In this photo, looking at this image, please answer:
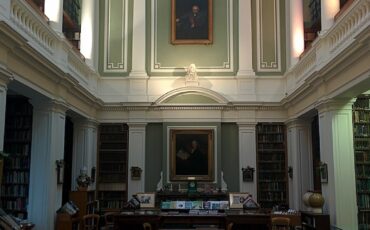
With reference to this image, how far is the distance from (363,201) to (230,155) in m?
5.00

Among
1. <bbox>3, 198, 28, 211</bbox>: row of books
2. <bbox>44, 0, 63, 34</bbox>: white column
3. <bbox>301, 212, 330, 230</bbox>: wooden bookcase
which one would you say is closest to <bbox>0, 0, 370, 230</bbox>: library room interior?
<bbox>44, 0, 63, 34</bbox>: white column

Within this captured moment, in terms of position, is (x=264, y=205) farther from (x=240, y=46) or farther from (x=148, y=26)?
(x=148, y=26)

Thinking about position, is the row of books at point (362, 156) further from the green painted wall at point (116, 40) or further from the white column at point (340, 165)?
the green painted wall at point (116, 40)

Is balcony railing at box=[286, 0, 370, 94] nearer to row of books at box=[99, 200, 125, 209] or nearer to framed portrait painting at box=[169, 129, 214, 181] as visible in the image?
framed portrait painting at box=[169, 129, 214, 181]

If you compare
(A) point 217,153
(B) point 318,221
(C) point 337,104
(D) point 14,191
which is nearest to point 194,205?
(B) point 318,221

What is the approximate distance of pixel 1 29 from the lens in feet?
21.8

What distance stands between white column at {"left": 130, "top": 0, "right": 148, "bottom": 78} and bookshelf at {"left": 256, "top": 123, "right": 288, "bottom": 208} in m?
4.22

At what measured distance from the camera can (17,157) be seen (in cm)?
1015

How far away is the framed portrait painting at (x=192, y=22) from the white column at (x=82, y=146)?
387cm

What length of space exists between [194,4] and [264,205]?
6603 millimetres

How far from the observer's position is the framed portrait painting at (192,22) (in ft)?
48.4

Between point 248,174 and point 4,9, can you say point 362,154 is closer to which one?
point 248,174

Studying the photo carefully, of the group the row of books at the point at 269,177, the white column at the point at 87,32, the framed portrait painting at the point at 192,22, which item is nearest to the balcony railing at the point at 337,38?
the row of books at the point at 269,177

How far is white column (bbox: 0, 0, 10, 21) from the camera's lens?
23.4ft
